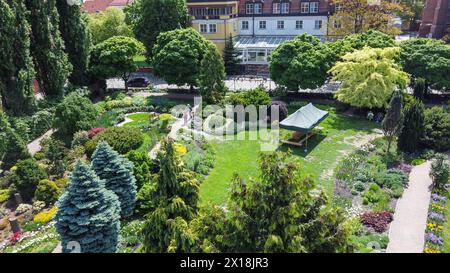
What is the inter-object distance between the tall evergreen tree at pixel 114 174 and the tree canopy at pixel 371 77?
19.6 metres

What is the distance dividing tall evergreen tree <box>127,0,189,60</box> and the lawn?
2519cm

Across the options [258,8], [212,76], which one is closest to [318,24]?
[258,8]

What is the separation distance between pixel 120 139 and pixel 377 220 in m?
16.5

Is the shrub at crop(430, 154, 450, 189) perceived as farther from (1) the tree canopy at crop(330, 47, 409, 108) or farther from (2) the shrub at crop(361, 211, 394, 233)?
(1) the tree canopy at crop(330, 47, 409, 108)

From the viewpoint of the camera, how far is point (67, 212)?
1440cm

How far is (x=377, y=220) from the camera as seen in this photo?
17.3 meters

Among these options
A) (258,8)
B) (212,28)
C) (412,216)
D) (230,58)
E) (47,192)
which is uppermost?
(258,8)

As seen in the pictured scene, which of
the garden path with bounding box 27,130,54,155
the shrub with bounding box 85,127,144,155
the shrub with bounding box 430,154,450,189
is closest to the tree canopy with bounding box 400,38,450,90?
the shrub with bounding box 430,154,450,189

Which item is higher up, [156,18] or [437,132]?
[156,18]

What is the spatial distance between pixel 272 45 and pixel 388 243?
35.6 metres

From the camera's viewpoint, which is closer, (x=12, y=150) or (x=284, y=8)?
(x=12, y=150)

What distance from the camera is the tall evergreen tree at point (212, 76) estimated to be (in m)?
32.2

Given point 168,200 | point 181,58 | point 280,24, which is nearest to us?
point 168,200

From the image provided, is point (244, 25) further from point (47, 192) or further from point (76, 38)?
point (47, 192)
